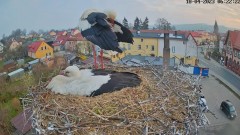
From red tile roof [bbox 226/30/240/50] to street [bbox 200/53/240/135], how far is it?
1608 millimetres

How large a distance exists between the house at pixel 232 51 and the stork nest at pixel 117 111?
1569 cm

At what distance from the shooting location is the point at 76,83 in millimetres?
3430

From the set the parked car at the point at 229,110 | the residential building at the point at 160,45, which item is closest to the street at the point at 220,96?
the parked car at the point at 229,110

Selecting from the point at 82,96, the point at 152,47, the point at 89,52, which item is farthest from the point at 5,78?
the point at 82,96

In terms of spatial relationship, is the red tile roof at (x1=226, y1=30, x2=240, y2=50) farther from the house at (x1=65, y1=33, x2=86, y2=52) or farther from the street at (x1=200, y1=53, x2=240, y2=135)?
the house at (x1=65, y1=33, x2=86, y2=52)

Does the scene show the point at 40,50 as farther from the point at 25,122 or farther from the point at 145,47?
the point at 25,122

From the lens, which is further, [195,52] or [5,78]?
[195,52]

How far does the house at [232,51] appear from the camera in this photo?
1831 centimetres

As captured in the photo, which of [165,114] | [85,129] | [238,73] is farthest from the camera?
[238,73]

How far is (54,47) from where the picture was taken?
3170cm

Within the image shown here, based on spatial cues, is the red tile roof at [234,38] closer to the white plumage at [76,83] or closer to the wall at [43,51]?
the wall at [43,51]

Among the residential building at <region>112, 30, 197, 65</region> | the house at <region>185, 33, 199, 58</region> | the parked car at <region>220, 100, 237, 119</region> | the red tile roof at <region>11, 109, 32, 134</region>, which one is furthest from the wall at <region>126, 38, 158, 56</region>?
the red tile roof at <region>11, 109, 32, 134</region>

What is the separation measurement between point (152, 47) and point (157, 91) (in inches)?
714

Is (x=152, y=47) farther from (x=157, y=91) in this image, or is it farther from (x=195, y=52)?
(x=157, y=91)
